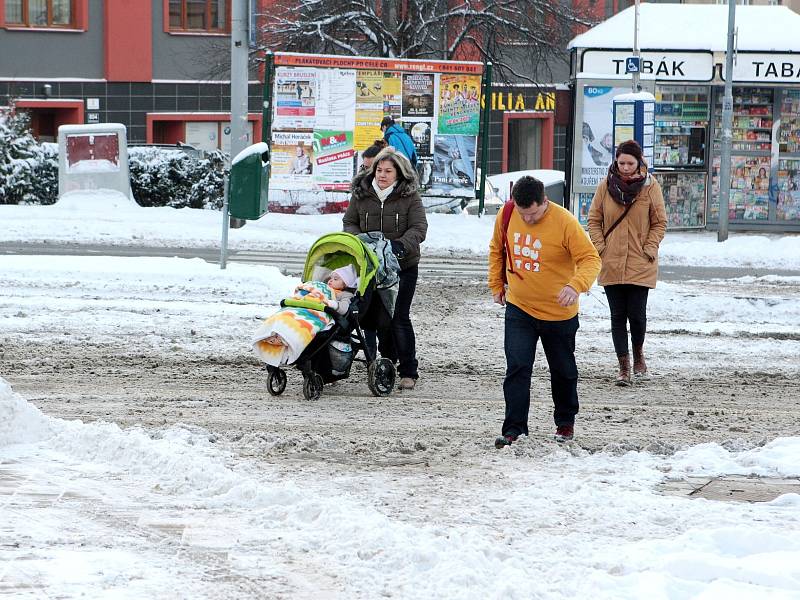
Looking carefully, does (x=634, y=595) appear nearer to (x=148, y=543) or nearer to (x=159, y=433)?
(x=148, y=543)

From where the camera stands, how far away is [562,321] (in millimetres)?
8062

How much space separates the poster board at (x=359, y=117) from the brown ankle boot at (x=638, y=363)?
40.8 ft

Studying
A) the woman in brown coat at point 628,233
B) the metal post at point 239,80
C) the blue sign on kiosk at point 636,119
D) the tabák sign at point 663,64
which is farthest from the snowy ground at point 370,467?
the tabák sign at point 663,64

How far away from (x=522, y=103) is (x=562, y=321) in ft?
112

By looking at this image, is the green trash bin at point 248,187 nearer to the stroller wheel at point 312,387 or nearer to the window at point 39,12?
the stroller wheel at point 312,387

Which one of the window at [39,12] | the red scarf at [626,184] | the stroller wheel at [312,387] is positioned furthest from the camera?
A: the window at [39,12]

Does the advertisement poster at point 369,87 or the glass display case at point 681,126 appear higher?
the advertisement poster at point 369,87

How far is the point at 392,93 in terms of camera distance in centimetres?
2283

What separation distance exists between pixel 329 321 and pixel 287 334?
395mm

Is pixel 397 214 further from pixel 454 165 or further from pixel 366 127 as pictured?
pixel 454 165

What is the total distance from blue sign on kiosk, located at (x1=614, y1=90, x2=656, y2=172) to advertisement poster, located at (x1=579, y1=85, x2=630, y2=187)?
118 cm

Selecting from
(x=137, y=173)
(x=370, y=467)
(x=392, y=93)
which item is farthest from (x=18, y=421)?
(x=137, y=173)

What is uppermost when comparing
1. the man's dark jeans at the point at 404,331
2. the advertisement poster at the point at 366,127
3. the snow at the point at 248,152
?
the advertisement poster at the point at 366,127

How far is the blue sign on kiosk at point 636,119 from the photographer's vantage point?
20.2 meters
